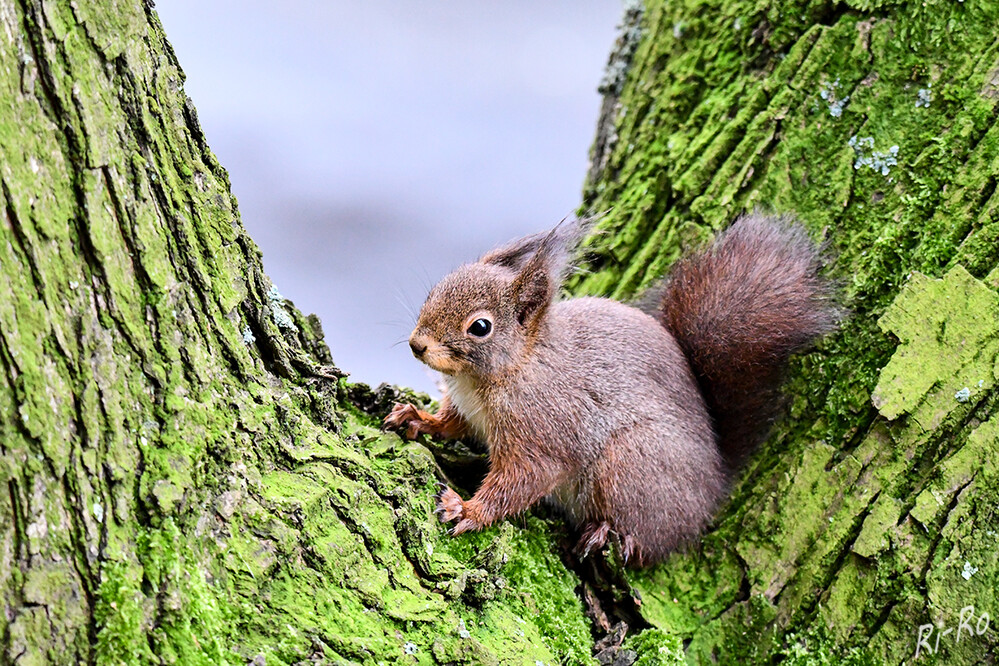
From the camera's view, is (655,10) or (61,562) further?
(655,10)

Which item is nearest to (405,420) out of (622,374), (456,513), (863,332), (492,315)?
(456,513)

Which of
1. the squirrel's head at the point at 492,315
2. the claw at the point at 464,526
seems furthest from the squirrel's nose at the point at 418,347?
the claw at the point at 464,526

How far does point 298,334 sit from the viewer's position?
2631 millimetres

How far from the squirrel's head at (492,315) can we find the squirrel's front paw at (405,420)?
0.91 feet

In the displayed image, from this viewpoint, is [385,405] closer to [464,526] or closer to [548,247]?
[464,526]

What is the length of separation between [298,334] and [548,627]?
1135 millimetres

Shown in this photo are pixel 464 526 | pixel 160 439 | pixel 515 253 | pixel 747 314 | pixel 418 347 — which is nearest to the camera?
pixel 160 439

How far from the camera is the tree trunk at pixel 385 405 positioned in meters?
1.66

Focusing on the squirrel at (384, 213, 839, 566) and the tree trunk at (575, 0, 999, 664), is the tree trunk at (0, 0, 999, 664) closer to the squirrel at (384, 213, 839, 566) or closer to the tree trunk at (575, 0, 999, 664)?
the tree trunk at (575, 0, 999, 664)

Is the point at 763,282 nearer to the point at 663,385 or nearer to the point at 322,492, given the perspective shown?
the point at 663,385

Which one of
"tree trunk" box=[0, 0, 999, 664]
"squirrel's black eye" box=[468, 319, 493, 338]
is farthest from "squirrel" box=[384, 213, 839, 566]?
"tree trunk" box=[0, 0, 999, 664]

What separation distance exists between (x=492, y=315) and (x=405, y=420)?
600 mm

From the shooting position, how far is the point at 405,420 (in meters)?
3.01

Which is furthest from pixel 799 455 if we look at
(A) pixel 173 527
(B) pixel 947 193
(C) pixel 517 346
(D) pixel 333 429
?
(A) pixel 173 527
